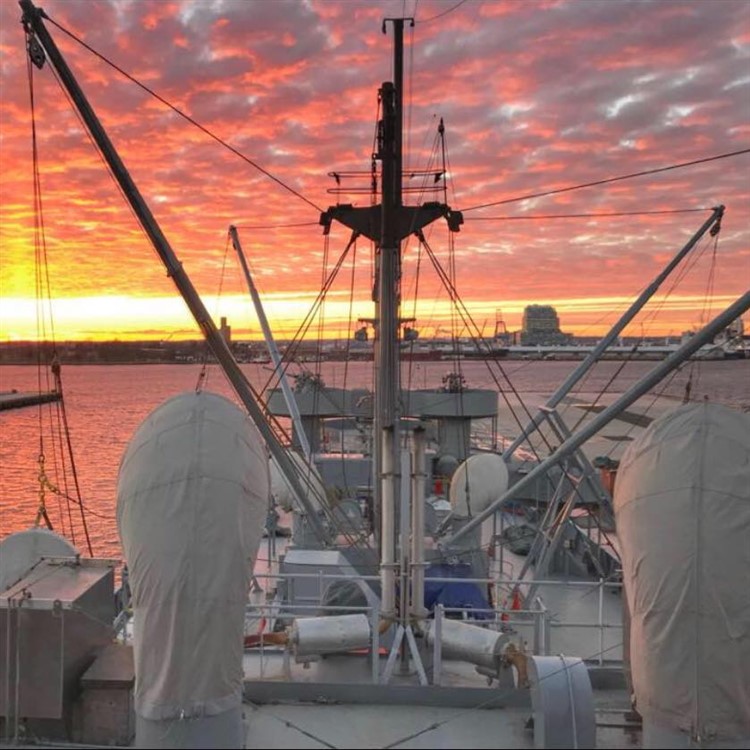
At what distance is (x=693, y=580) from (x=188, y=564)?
13.8ft

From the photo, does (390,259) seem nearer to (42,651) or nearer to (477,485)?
(477,485)

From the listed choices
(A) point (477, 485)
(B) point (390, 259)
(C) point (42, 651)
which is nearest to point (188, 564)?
(C) point (42, 651)

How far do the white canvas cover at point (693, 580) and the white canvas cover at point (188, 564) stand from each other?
3.47 meters

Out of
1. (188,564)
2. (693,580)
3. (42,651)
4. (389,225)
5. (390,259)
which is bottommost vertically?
(42,651)

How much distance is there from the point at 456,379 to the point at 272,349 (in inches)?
524

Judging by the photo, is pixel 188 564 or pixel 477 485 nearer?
pixel 188 564

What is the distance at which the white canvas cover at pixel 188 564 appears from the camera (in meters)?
5.91

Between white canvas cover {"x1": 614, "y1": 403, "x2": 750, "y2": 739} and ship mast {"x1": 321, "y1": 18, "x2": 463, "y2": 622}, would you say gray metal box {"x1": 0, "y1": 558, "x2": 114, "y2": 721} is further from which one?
ship mast {"x1": 321, "y1": 18, "x2": 463, "y2": 622}

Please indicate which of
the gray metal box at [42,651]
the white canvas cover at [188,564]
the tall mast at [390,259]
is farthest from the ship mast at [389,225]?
the gray metal box at [42,651]

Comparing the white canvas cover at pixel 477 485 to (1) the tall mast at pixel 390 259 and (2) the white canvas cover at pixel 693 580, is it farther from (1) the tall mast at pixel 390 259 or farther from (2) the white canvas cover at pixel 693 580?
(2) the white canvas cover at pixel 693 580

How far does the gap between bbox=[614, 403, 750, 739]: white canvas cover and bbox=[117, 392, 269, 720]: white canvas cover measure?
3.47 metres

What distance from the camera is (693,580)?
5.94 meters

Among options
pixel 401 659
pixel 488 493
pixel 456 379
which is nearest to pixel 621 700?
pixel 401 659

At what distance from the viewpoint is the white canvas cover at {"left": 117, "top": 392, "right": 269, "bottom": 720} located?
591 cm
